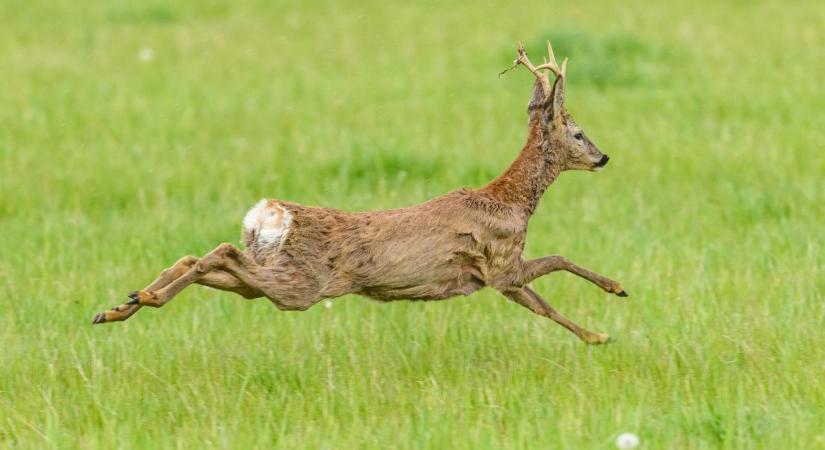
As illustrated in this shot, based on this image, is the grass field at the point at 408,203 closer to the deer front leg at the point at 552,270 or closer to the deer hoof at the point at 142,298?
the deer front leg at the point at 552,270

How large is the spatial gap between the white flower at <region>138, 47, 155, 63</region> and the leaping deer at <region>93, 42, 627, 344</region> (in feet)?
22.1

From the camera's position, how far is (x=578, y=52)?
Result: 1089 centimetres

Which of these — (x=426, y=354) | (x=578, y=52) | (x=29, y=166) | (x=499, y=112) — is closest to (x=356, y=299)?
(x=426, y=354)

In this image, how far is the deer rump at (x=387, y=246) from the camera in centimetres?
500

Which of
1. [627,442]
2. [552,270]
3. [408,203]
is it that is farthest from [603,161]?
[408,203]

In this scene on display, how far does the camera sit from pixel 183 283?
4770 mm

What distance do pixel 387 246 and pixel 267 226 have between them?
486 millimetres

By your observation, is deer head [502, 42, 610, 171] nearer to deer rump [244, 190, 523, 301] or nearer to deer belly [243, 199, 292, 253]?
deer rump [244, 190, 523, 301]

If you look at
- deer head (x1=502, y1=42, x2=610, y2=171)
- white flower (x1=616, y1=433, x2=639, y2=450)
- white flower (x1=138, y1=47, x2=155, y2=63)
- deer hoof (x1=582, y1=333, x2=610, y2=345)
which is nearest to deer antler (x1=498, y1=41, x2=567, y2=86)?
deer head (x1=502, y1=42, x2=610, y2=171)

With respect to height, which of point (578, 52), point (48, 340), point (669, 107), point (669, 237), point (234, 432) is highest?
point (578, 52)

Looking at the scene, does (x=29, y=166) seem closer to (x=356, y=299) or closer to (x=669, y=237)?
(x=356, y=299)

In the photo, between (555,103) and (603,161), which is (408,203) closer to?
(603,161)

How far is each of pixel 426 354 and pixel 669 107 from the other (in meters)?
4.76

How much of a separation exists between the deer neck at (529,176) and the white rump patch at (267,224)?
979mm
